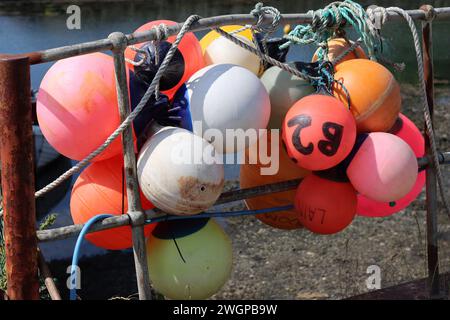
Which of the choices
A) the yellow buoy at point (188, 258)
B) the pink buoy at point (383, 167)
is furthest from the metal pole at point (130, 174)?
the pink buoy at point (383, 167)

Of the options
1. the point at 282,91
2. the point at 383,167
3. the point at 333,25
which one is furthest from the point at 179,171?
the point at 333,25

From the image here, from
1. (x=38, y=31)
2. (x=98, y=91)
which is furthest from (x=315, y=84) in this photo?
(x=38, y=31)

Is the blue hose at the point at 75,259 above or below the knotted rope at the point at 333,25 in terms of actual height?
below

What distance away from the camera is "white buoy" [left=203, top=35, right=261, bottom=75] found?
9.55 ft

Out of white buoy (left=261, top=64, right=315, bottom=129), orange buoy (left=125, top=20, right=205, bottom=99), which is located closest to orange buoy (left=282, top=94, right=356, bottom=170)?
white buoy (left=261, top=64, right=315, bottom=129)

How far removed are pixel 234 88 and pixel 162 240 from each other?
667mm

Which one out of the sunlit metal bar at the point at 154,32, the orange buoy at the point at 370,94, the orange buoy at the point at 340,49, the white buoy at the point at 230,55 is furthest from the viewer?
the orange buoy at the point at 340,49

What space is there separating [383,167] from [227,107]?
0.66 meters

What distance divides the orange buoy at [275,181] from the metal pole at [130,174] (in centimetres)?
68

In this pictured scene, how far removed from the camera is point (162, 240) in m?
2.73

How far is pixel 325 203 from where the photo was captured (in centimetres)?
281

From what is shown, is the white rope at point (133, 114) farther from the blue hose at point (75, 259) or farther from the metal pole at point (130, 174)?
the blue hose at point (75, 259)

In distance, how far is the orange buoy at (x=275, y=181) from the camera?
123 inches
